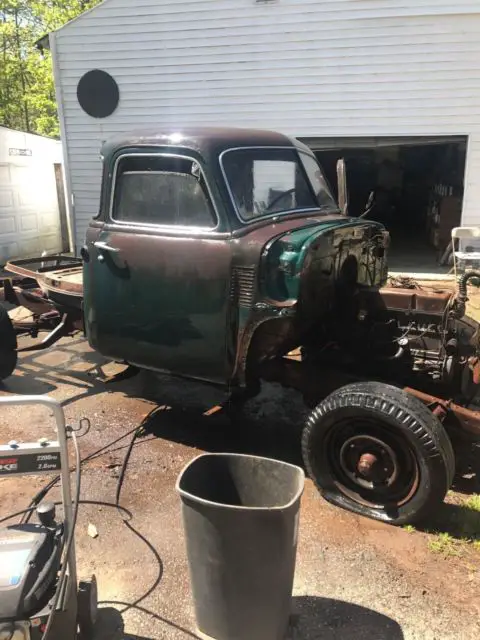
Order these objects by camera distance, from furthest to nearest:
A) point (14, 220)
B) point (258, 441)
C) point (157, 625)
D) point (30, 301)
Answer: point (14, 220) < point (30, 301) < point (258, 441) < point (157, 625)

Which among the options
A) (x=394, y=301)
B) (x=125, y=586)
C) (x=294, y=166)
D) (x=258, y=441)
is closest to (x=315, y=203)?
(x=294, y=166)

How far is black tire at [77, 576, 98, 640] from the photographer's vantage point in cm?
239

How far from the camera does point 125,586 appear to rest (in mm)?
2836

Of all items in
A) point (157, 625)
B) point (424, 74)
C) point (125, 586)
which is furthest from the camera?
point (424, 74)

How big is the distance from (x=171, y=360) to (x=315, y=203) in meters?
1.72

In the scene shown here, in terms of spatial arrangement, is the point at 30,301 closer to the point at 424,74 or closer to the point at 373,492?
the point at 373,492

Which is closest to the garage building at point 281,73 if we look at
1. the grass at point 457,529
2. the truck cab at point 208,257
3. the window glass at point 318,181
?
the window glass at point 318,181

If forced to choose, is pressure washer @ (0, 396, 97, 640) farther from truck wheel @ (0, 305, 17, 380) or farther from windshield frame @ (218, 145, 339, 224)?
truck wheel @ (0, 305, 17, 380)

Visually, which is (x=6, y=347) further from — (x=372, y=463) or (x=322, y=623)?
(x=322, y=623)

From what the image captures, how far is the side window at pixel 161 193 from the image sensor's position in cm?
376

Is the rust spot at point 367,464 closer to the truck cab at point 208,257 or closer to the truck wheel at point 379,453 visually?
the truck wheel at point 379,453

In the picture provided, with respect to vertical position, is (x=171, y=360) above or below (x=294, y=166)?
below

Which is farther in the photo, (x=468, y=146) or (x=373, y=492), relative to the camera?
(x=468, y=146)

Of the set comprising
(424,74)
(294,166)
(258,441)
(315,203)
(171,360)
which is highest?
(424,74)
